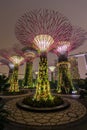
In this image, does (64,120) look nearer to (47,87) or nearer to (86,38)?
(47,87)

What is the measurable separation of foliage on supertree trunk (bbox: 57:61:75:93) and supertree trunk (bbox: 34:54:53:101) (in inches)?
221

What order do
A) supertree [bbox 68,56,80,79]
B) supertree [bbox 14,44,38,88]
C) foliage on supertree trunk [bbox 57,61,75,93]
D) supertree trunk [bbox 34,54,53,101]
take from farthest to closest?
supertree [bbox 68,56,80,79] → supertree [bbox 14,44,38,88] → foliage on supertree trunk [bbox 57,61,75,93] → supertree trunk [bbox 34,54,53,101]

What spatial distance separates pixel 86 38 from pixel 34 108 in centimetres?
873

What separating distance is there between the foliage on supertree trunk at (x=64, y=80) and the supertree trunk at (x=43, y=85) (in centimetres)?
560

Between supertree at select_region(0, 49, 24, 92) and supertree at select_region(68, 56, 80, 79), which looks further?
supertree at select_region(68, 56, 80, 79)

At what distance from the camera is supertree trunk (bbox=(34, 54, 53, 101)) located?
8036 millimetres

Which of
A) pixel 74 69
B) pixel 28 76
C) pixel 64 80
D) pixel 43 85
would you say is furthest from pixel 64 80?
pixel 74 69

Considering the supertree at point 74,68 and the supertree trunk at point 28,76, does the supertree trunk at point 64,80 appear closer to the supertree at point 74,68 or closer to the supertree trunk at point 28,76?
the supertree trunk at point 28,76

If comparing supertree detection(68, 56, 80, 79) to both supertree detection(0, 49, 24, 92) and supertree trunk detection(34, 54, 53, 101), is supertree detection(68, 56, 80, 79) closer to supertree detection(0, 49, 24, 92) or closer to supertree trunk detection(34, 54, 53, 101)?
supertree detection(0, 49, 24, 92)

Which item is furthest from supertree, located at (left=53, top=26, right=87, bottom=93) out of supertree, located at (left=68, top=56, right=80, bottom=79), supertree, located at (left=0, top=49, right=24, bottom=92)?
supertree, located at (left=68, top=56, right=80, bottom=79)

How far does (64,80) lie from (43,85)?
20.0 ft

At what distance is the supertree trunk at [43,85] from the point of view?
804 centimetres

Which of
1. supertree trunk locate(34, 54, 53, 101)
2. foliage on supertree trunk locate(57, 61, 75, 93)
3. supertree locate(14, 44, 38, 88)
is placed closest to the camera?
supertree trunk locate(34, 54, 53, 101)

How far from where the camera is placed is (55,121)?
16.5 ft
